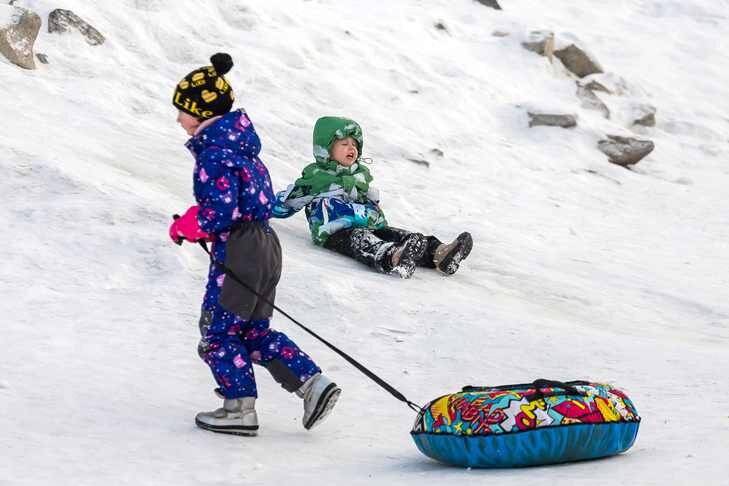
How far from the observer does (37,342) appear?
15.6ft

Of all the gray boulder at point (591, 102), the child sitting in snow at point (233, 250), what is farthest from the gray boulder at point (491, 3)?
the child sitting in snow at point (233, 250)

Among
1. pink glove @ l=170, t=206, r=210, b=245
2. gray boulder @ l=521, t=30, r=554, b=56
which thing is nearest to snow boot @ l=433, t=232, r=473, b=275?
pink glove @ l=170, t=206, r=210, b=245

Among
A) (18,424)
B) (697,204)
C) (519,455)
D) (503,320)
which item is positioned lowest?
(697,204)

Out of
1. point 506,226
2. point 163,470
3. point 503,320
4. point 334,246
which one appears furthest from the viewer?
point 506,226

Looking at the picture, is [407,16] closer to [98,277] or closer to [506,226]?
[506,226]

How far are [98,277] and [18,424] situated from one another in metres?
1.91

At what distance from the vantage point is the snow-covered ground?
3.90m

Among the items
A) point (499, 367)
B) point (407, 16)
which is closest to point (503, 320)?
point (499, 367)

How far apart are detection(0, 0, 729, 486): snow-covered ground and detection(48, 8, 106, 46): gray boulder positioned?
173 mm

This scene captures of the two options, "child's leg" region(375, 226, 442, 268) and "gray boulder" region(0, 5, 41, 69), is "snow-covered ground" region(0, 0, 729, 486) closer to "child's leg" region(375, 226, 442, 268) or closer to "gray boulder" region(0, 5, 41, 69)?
"child's leg" region(375, 226, 442, 268)

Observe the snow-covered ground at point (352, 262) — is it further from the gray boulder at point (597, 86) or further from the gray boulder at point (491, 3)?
the gray boulder at point (491, 3)

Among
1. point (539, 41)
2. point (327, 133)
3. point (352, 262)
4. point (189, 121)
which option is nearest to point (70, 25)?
point (327, 133)

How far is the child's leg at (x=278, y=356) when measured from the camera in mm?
4333

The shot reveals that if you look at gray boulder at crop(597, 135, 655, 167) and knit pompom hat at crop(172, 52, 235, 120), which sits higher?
knit pompom hat at crop(172, 52, 235, 120)
